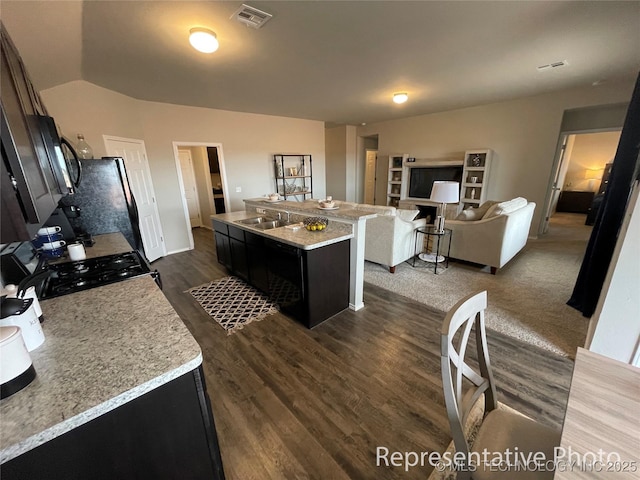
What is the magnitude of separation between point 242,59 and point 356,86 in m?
1.76

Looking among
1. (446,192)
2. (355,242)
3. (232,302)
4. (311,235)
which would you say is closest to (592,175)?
(446,192)

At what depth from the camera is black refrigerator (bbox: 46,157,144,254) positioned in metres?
2.68

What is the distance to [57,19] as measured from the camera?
6.14 ft

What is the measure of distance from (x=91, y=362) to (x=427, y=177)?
6.72 meters

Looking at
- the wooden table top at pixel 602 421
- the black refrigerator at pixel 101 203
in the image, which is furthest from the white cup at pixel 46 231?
the wooden table top at pixel 602 421

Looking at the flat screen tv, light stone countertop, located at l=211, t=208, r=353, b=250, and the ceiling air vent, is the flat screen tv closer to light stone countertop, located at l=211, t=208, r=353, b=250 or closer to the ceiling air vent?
light stone countertop, located at l=211, t=208, r=353, b=250

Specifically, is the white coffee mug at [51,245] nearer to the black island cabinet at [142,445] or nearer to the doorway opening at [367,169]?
the black island cabinet at [142,445]

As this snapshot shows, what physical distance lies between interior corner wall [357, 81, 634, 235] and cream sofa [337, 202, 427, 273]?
2.94 metres

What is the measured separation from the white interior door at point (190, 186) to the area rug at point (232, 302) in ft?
12.4

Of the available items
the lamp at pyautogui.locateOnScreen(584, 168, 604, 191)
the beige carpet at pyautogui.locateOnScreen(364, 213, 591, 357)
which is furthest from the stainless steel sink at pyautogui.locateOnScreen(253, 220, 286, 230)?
the lamp at pyautogui.locateOnScreen(584, 168, 604, 191)

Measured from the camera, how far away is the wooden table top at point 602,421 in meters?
0.64

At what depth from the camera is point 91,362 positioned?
84 centimetres

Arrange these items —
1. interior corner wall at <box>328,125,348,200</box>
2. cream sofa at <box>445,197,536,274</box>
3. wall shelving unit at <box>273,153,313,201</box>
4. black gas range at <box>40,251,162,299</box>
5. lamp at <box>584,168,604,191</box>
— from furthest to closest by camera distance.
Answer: interior corner wall at <box>328,125,348,200</box>
lamp at <box>584,168,604,191</box>
wall shelving unit at <box>273,153,313,201</box>
cream sofa at <box>445,197,536,274</box>
black gas range at <box>40,251,162,299</box>

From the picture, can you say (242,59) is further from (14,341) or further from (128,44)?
(14,341)
